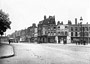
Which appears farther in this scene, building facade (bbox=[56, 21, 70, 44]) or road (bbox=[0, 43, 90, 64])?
building facade (bbox=[56, 21, 70, 44])

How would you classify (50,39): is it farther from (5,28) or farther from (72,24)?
(5,28)

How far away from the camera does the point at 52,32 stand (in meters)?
88.6

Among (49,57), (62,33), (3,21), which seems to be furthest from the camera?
(62,33)

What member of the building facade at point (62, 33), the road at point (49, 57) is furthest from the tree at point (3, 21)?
the building facade at point (62, 33)

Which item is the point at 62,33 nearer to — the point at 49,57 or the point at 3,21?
the point at 3,21

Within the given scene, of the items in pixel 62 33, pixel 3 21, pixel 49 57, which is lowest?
pixel 49 57

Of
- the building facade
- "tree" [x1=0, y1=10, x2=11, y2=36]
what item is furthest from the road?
the building facade

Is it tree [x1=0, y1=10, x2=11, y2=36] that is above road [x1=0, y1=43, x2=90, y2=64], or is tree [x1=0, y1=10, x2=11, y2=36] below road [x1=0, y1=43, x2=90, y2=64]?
above

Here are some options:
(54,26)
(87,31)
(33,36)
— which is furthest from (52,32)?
(33,36)

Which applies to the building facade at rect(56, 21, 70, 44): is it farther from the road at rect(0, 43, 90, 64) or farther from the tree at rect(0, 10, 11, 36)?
the road at rect(0, 43, 90, 64)

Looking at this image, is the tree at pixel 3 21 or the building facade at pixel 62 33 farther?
the building facade at pixel 62 33

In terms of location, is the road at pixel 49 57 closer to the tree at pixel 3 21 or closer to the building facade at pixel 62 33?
the tree at pixel 3 21

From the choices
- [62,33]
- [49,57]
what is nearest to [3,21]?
[49,57]

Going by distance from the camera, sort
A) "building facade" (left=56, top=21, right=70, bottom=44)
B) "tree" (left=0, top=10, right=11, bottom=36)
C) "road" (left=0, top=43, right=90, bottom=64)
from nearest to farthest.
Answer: "road" (left=0, top=43, right=90, bottom=64), "tree" (left=0, top=10, right=11, bottom=36), "building facade" (left=56, top=21, right=70, bottom=44)
